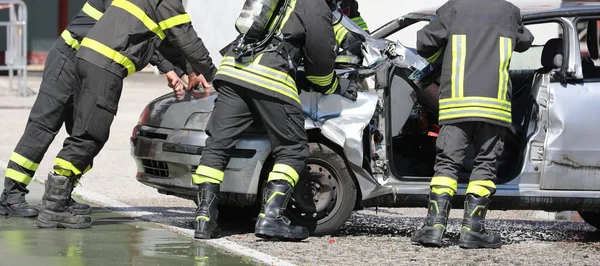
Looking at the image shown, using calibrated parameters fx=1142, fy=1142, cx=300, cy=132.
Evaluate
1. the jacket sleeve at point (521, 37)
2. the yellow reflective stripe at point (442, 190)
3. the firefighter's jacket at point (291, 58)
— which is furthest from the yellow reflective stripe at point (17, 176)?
the jacket sleeve at point (521, 37)

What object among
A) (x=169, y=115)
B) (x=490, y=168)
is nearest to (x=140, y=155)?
(x=169, y=115)

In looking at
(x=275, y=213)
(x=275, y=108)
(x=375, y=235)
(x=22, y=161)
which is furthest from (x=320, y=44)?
(x=22, y=161)

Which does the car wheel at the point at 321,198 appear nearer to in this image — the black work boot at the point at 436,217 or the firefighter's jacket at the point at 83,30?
the black work boot at the point at 436,217

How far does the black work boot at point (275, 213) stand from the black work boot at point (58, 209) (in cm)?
112

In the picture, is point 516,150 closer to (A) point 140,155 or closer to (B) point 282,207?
(B) point 282,207

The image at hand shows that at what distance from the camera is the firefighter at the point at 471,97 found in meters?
6.69

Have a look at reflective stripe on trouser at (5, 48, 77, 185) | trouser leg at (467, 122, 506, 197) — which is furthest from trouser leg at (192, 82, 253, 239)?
trouser leg at (467, 122, 506, 197)

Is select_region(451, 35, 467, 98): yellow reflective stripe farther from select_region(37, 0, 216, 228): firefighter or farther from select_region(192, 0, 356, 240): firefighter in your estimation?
select_region(37, 0, 216, 228): firefighter

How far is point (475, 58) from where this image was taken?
22.0 ft

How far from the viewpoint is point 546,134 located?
688cm

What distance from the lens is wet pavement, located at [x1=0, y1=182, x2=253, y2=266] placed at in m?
6.00

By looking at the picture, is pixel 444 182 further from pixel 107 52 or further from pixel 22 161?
pixel 22 161

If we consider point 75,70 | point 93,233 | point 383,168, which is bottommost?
point 93,233

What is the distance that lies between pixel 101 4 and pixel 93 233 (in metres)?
1.50
